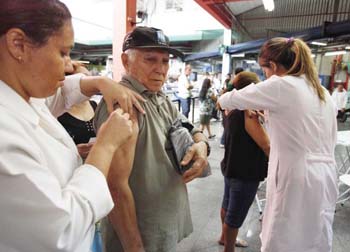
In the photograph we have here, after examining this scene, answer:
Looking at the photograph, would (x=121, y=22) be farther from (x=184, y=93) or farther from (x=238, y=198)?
(x=184, y=93)

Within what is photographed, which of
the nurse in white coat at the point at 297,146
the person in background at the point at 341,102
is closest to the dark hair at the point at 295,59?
the nurse in white coat at the point at 297,146

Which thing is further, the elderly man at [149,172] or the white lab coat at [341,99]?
the white lab coat at [341,99]

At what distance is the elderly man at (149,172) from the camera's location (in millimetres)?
1010

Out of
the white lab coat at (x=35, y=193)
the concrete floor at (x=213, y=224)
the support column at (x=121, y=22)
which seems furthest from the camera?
the support column at (x=121, y=22)

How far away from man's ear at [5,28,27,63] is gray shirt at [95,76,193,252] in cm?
44

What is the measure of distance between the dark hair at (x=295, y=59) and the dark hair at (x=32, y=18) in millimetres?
1301

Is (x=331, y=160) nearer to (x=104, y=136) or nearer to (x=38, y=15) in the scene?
(x=104, y=136)

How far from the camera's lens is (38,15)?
0.61 m

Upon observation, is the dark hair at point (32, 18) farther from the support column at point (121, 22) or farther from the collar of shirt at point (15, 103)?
the support column at point (121, 22)

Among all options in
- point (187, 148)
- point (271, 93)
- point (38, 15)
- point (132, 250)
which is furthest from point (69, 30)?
point (271, 93)

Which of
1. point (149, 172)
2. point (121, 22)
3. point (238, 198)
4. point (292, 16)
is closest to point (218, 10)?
point (292, 16)

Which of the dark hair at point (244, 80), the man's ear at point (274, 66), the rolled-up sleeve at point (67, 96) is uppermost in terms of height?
the man's ear at point (274, 66)

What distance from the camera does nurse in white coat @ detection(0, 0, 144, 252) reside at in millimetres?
521

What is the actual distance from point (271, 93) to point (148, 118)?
2.59 feet
